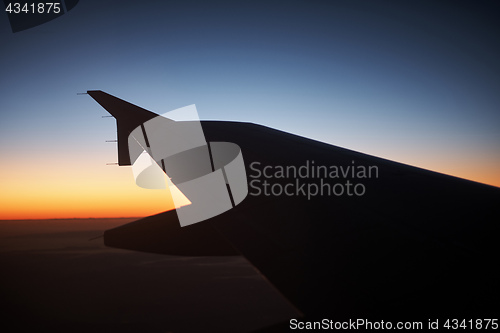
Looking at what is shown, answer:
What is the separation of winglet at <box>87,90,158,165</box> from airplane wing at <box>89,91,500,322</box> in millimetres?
21

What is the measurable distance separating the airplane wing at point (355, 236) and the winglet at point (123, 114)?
0.07 ft

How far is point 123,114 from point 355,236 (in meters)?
2.36

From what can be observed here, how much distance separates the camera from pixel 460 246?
4.13 ft

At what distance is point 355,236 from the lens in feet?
4.55

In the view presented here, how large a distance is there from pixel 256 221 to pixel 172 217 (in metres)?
1.23

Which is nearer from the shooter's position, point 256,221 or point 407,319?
point 407,319

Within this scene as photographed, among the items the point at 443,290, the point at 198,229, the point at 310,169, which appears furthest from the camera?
the point at 198,229

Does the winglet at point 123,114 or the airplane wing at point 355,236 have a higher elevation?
the winglet at point 123,114

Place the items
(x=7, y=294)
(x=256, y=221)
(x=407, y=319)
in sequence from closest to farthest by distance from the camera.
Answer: (x=407, y=319) → (x=256, y=221) → (x=7, y=294)

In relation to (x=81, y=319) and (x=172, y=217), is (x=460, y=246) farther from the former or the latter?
(x=81, y=319)

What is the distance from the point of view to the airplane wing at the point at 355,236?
3.36 ft

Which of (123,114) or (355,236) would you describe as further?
(123,114)

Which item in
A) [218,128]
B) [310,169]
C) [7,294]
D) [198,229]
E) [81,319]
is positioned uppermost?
[218,128]

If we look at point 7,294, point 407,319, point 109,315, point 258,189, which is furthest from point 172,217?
point 7,294
